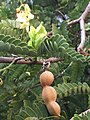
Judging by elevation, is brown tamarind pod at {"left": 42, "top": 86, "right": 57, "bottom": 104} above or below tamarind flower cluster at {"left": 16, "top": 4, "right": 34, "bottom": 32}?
below

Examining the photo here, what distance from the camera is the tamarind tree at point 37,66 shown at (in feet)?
4.02

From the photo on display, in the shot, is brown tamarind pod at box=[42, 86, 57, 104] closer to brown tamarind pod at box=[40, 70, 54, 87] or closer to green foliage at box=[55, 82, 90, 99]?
brown tamarind pod at box=[40, 70, 54, 87]

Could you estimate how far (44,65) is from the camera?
4.10 ft

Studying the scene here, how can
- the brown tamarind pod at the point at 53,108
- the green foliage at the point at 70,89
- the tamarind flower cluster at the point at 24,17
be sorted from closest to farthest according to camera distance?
the brown tamarind pod at the point at 53,108
the green foliage at the point at 70,89
the tamarind flower cluster at the point at 24,17

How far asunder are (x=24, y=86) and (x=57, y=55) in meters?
0.51

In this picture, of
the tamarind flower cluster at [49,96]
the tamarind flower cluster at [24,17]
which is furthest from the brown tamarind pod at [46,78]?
the tamarind flower cluster at [24,17]

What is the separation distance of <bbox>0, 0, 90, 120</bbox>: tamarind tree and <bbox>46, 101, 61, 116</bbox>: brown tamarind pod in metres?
0.02

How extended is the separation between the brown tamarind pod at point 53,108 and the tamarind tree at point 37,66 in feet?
0.06

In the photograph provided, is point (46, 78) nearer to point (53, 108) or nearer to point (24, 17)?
point (53, 108)

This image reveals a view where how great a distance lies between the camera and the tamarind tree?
1.23 m

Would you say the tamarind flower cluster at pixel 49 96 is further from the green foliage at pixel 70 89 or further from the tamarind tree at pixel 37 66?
the green foliage at pixel 70 89

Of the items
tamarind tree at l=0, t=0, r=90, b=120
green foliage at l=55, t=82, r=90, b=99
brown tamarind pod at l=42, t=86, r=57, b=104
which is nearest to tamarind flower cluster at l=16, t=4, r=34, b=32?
tamarind tree at l=0, t=0, r=90, b=120

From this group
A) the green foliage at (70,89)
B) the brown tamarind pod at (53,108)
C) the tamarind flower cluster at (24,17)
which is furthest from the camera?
the tamarind flower cluster at (24,17)

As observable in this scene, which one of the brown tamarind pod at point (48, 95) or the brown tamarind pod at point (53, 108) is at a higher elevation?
the brown tamarind pod at point (48, 95)
